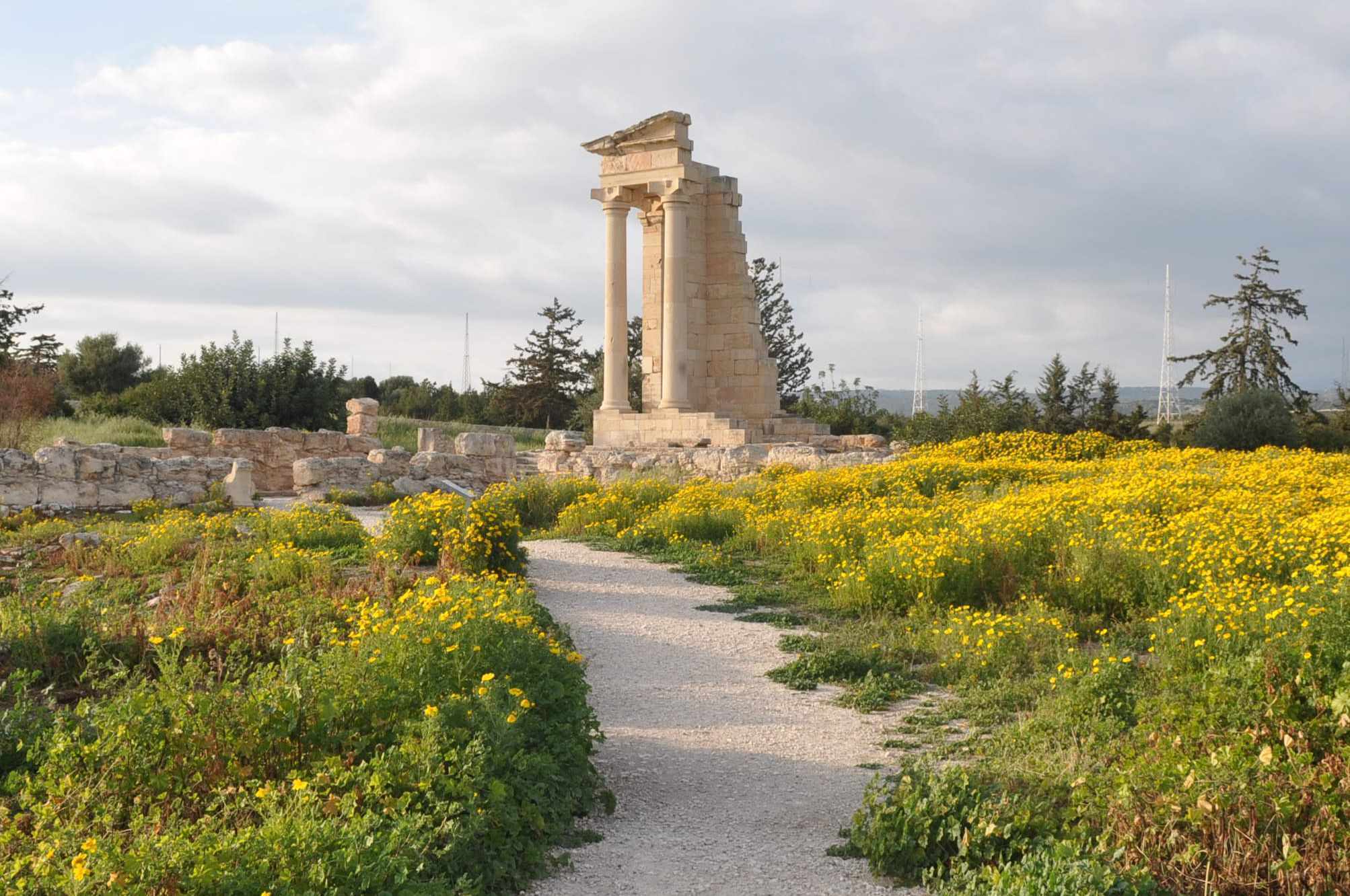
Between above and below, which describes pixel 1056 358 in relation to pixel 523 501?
above

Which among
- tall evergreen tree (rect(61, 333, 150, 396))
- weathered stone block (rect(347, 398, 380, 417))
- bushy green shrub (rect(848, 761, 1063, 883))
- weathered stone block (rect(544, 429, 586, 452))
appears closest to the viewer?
bushy green shrub (rect(848, 761, 1063, 883))

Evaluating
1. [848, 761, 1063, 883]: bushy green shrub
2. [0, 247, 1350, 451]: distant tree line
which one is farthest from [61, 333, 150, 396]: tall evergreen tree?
[848, 761, 1063, 883]: bushy green shrub

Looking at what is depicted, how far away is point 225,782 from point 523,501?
38.4ft

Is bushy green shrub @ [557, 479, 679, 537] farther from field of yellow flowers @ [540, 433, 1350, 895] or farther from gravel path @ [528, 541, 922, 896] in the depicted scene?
gravel path @ [528, 541, 922, 896]

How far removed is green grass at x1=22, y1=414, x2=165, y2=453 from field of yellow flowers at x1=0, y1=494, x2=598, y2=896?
1782cm

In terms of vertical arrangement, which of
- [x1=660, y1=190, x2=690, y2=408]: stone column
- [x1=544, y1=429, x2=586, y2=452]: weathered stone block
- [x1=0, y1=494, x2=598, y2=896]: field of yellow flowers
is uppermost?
[x1=660, y1=190, x2=690, y2=408]: stone column

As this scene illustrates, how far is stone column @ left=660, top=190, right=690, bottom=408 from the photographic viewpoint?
75.6 ft

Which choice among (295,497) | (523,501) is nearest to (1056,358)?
(523,501)

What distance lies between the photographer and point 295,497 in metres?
20.6

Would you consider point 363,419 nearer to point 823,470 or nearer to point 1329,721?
point 823,470

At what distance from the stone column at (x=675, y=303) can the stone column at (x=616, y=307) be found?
1270mm

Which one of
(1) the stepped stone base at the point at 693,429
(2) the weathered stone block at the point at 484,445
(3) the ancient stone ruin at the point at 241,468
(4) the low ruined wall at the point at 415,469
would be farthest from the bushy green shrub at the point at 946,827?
(2) the weathered stone block at the point at 484,445

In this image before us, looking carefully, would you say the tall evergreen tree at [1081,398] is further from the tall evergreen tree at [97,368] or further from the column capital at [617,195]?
the tall evergreen tree at [97,368]

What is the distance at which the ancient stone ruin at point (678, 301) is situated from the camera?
23094 millimetres
